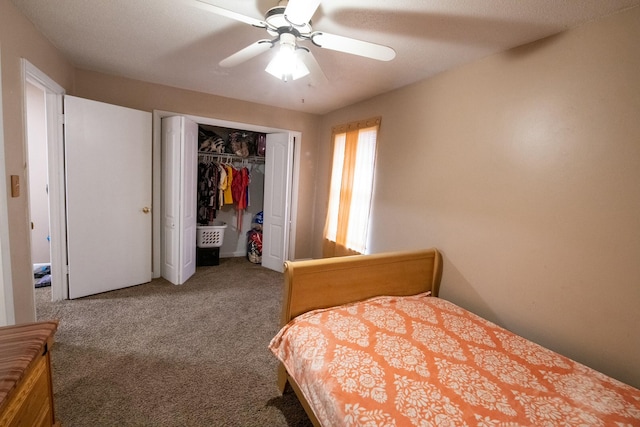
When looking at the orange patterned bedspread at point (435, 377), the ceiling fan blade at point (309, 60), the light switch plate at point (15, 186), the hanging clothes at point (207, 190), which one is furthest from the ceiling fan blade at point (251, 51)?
the hanging clothes at point (207, 190)

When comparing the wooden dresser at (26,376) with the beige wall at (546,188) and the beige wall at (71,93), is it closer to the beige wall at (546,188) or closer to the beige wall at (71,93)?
the beige wall at (71,93)

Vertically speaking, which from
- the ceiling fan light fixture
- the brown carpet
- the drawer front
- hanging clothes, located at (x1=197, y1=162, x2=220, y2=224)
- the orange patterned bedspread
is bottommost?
the brown carpet

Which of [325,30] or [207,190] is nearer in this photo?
[325,30]

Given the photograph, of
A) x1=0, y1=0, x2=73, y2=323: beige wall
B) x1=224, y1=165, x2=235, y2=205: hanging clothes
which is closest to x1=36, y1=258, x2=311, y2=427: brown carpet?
x1=0, y1=0, x2=73, y2=323: beige wall

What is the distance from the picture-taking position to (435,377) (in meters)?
1.23

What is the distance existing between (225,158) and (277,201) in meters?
1.08

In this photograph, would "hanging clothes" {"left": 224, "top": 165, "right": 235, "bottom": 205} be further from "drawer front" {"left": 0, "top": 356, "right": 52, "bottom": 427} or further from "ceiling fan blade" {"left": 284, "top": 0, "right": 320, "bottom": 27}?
"drawer front" {"left": 0, "top": 356, "right": 52, "bottom": 427}

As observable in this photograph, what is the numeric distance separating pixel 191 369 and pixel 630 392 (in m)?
2.32

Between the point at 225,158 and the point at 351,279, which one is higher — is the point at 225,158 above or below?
above

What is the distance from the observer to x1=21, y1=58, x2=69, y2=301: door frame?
244cm

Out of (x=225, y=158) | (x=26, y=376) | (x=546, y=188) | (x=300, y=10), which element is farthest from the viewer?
(x=225, y=158)

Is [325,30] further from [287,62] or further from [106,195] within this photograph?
[106,195]

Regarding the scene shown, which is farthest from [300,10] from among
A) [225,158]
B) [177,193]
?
[225,158]

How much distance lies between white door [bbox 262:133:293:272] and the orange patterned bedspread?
2.12m
